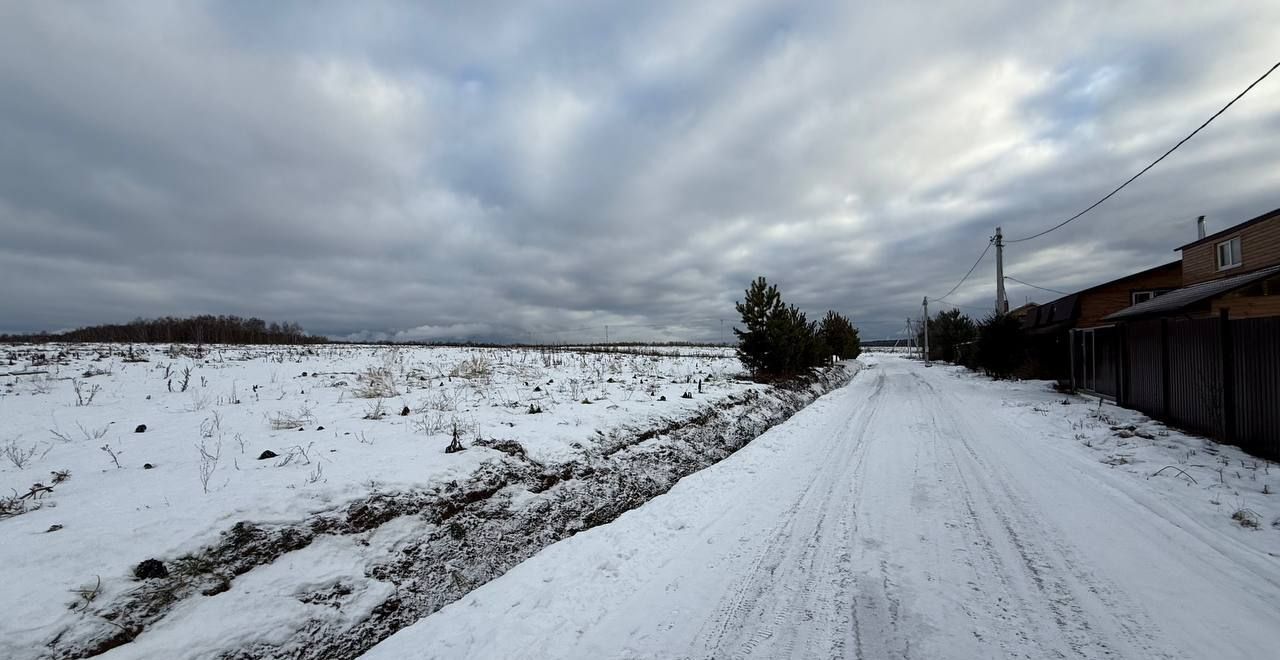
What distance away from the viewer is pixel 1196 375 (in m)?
8.97

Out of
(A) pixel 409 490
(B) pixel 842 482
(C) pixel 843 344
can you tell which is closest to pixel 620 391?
(B) pixel 842 482

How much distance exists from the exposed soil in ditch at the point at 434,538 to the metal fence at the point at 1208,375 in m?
8.97

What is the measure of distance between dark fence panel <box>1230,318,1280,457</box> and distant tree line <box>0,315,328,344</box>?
3617 cm

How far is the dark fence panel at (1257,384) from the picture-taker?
7.00 metres

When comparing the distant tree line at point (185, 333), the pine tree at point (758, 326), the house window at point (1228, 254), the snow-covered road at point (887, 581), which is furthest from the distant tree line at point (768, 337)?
the distant tree line at point (185, 333)

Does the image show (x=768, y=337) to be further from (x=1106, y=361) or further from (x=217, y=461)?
(x=217, y=461)

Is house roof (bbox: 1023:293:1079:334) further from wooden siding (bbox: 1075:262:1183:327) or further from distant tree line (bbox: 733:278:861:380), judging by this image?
distant tree line (bbox: 733:278:861:380)

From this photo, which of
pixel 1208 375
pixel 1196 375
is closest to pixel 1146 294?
pixel 1196 375

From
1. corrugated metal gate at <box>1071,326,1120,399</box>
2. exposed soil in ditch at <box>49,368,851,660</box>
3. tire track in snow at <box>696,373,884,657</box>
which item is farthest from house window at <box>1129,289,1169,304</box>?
exposed soil in ditch at <box>49,368,851,660</box>

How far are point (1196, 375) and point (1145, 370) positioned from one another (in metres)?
2.79

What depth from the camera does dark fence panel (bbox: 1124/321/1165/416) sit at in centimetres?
1056

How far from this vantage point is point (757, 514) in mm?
5473

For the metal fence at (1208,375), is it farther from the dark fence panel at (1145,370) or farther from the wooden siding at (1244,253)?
the wooden siding at (1244,253)

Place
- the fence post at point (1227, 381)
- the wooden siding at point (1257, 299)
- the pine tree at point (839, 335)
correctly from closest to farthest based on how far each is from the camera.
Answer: the fence post at point (1227, 381)
the wooden siding at point (1257, 299)
the pine tree at point (839, 335)
